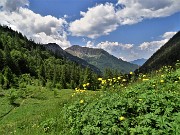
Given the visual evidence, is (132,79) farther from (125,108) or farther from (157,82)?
(125,108)

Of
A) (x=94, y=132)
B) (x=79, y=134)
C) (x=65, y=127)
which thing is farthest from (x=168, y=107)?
(x=65, y=127)

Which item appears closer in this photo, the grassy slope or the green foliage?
the green foliage

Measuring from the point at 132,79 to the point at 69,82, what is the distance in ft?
494

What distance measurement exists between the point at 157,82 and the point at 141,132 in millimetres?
4526

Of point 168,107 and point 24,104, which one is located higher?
point 168,107

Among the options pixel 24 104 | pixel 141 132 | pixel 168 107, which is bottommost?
pixel 24 104

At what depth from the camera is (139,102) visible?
35.0ft

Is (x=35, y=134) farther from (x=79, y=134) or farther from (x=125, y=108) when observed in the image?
(x=125, y=108)

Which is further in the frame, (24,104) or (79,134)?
(24,104)

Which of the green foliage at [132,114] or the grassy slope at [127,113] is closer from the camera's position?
the green foliage at [132,114]

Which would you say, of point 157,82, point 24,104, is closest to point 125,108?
point 157,82

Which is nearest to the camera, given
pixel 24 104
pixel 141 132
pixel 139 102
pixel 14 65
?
A: pixel 141 132

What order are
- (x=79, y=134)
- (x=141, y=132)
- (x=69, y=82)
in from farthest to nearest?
(x=69, y=82) < (x=79, y=134) < (x=141, y=132)

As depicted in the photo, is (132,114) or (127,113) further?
(127,113)
